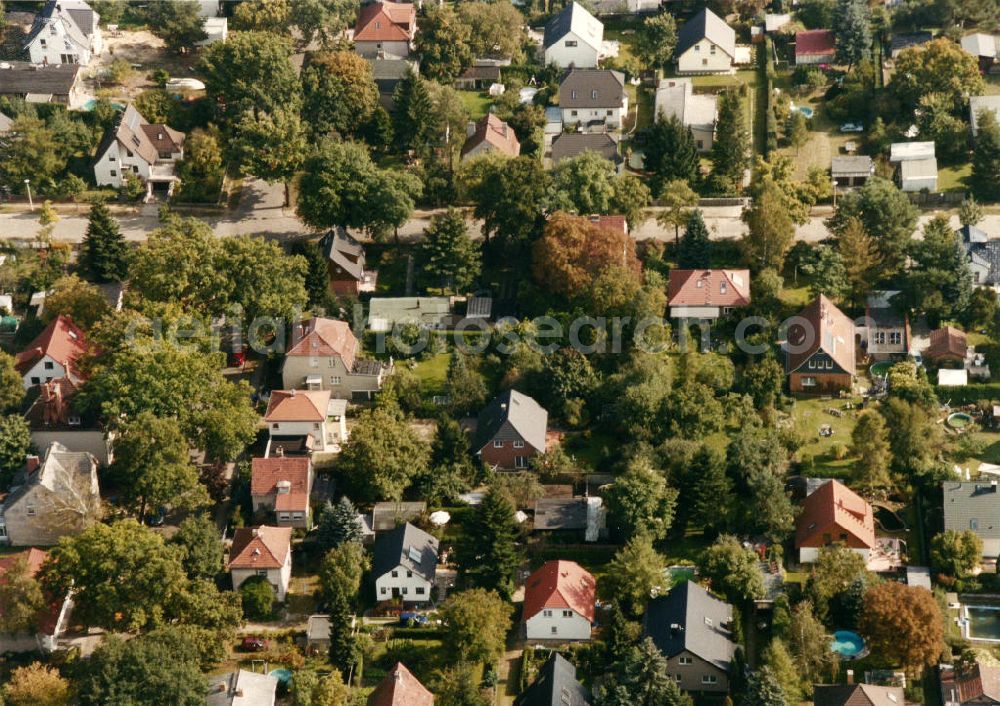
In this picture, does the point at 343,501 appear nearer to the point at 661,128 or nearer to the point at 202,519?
the point at 202,519

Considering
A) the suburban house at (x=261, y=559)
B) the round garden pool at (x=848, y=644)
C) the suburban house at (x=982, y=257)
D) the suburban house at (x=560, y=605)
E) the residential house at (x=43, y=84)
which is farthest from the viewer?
the residential house at (x=43, y=84)

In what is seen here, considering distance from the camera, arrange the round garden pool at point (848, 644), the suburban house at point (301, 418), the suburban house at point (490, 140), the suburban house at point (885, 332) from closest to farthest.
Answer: the round garden pool at point (848, 644)
the suburban house at point (301, 418)
the suburban house at point (885, 332)
the suburban house at point (490, 140)

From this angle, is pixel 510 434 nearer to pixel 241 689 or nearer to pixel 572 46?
pixel 241 689

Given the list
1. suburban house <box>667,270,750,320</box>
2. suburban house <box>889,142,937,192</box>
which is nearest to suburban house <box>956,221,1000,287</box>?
suburban house <box>889,142,937,192</box>

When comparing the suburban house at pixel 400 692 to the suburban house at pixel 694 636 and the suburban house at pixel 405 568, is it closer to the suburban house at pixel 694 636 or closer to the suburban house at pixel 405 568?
the suburban house at pixel 405 568

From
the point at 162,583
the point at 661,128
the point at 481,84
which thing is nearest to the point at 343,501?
the point at 162,583

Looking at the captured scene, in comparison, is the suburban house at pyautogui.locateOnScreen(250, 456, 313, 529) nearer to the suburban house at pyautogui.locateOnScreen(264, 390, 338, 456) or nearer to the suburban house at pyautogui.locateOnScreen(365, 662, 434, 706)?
the suburban house at pyautogui.locateOnScreen(264, 390, 338, 456)

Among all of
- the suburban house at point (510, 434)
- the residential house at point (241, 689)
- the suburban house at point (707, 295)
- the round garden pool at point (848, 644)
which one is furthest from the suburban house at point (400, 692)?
the suburban house at point (707, 295)
